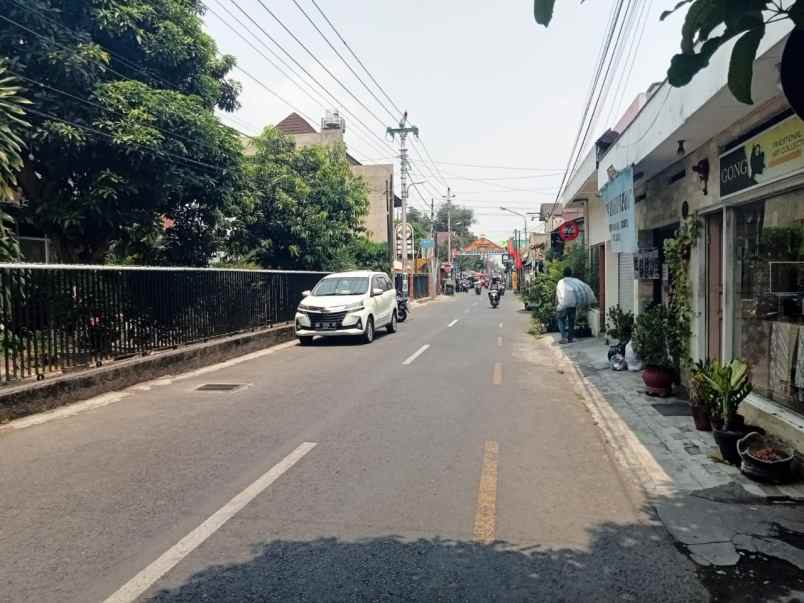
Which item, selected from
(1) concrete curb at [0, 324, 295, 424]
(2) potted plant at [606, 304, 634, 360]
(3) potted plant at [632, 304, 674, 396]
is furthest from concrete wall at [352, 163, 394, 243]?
(3) potted plant at [632, 304, 674, 396]

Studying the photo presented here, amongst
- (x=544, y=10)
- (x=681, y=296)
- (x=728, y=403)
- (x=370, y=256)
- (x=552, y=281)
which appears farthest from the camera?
(x=370, y=256)

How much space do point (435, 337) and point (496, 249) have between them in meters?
83.0

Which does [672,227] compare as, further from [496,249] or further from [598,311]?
[496,249]

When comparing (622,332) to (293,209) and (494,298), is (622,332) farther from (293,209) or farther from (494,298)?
(494,298)

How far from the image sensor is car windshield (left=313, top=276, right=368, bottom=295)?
1678 centimetres

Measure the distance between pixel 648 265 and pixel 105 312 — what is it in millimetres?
9417

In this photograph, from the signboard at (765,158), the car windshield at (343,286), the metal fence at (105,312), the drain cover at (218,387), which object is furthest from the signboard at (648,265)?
the metal fence at (105,312)

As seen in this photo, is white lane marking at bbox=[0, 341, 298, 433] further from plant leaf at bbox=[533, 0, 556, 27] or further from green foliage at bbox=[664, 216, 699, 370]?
green foliage at bbox=[664, 216, 699, 370]

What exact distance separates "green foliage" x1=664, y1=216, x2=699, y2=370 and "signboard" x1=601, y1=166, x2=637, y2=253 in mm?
601

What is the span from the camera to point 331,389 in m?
9.58

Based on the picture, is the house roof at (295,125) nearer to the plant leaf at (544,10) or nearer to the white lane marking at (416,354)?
the white lane marking at (416,354)

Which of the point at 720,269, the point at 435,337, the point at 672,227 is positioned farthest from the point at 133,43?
the point at 720,269

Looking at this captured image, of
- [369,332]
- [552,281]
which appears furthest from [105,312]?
[552,281]

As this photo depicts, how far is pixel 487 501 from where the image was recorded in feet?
15.6
